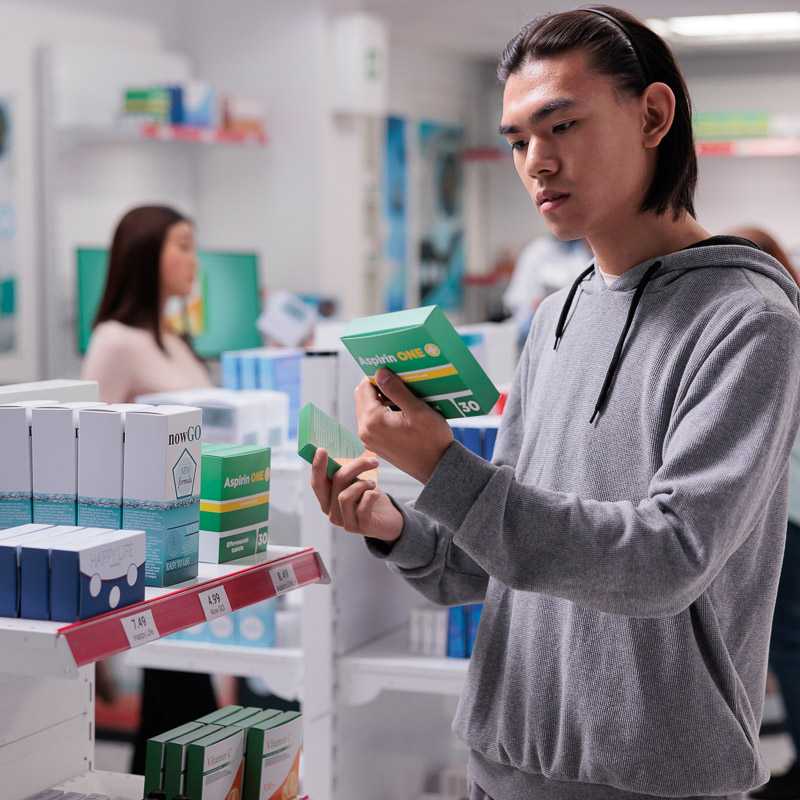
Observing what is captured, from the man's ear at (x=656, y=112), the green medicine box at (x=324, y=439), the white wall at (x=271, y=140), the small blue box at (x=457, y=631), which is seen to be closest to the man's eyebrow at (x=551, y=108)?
the man's ear at (x=656, y=112)

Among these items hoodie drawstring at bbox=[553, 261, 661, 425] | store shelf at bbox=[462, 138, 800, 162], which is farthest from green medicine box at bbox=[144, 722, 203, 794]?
store shelf at bbox=[462, 138, 800, 162]

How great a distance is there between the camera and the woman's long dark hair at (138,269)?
4.40 metres

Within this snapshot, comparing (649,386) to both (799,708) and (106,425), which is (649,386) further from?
(799,708)

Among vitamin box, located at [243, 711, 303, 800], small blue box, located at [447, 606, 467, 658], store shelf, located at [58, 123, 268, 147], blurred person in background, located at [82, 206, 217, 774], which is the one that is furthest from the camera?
store shelf, located at [58, 123, 268, 147]

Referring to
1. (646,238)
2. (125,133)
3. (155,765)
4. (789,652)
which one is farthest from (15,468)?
(125,133)

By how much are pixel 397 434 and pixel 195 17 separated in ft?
20.3

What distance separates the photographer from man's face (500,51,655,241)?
5.28 ft

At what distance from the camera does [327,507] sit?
177 cm

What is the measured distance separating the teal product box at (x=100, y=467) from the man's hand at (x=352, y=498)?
258 millimetres

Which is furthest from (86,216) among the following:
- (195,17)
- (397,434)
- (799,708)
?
(397,434)

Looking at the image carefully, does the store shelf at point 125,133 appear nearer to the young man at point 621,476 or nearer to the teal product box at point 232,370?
the teal product box at point 232,370

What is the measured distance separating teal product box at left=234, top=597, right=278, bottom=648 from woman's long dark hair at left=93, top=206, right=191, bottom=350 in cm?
155

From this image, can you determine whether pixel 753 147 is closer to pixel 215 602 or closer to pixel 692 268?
pixel 692 268

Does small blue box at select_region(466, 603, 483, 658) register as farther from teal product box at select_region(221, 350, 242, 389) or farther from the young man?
the young man
